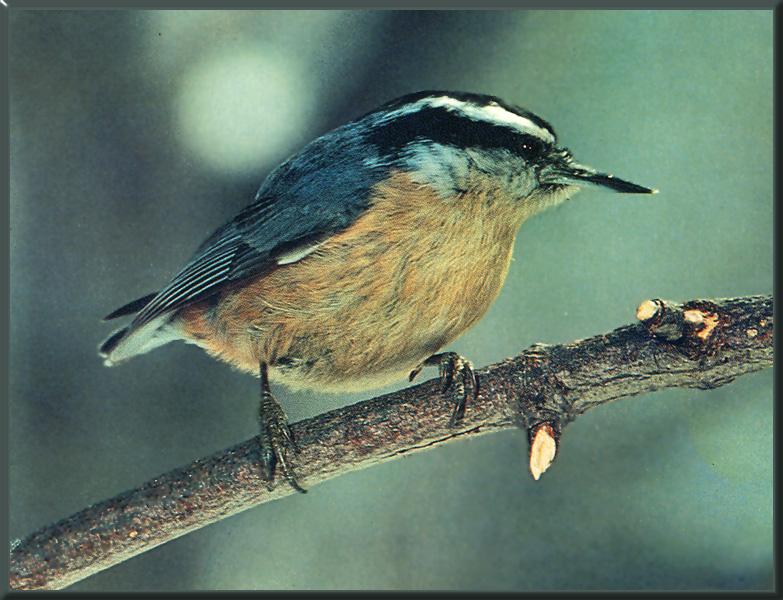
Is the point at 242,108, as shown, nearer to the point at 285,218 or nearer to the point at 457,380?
the point at 285,218

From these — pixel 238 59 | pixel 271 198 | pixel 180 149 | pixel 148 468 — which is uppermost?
pixel 238 59

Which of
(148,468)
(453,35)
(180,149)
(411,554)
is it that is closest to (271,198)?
(180,149)

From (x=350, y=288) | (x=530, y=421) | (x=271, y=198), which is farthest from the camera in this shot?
(x=271, y=198)

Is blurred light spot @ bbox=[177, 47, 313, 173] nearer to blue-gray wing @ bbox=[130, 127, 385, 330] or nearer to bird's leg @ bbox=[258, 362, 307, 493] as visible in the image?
blue-gray wing @ bbox=[130, 127, 385, 330]

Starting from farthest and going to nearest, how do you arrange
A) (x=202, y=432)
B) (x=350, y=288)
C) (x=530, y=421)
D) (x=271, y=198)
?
1. (x=202, y=432)
2. (x=271, y=198)
3. (x=350, y=288)
4. (x=530, y=421)

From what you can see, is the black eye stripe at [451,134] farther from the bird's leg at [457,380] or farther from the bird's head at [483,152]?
the bird's leg at [457,380]

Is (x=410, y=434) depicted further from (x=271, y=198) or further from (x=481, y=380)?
(x=271, y=198)

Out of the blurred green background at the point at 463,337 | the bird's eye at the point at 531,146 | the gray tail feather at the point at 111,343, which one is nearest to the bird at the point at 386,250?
the bird's eye at the point at 531,146
